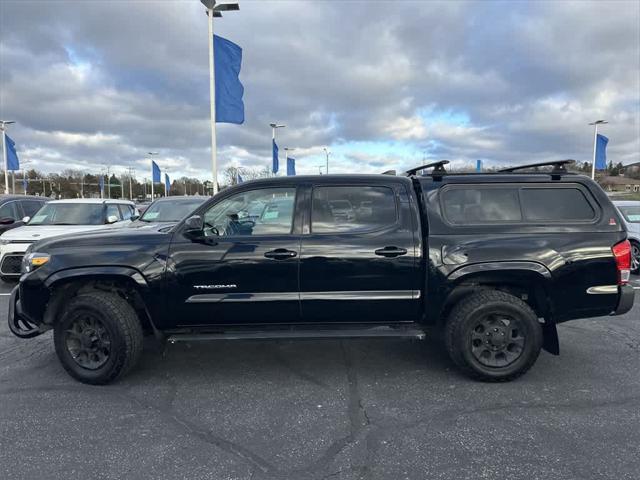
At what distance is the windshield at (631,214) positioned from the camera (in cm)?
968

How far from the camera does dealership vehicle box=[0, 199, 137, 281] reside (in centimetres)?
752

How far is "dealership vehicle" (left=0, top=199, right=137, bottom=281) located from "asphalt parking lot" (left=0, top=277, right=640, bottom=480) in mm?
3648

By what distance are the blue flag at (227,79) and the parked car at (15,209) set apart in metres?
5.25

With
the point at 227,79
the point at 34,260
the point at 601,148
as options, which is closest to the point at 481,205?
the point at 34,260

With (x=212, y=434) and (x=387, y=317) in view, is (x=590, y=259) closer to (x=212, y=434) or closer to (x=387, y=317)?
(x=387, y=317)

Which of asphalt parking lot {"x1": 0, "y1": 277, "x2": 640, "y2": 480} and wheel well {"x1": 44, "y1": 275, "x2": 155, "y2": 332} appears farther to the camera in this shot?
wheel well {"x1": 44, "y1": 275, "x2": 155, "y2": 332}

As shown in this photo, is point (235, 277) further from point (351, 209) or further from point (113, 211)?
point (113, 211)

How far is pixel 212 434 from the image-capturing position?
309 cm

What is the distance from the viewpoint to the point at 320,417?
331 cm

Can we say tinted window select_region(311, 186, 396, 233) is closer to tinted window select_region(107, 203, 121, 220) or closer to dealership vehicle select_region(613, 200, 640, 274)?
tinted window select_region(107, 203, 121, 220)

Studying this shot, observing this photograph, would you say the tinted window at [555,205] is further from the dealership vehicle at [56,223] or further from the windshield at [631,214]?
the windshield at [631,214]

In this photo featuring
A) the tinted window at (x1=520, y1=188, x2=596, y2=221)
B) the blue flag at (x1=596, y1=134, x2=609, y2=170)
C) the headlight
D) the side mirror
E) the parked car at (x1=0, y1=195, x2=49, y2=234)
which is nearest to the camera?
the side mirror

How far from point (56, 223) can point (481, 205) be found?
810cm

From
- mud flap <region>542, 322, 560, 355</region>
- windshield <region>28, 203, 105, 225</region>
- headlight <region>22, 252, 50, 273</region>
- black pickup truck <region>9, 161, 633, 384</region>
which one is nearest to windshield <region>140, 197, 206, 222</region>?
windshield <region>28, 203, 105, 225</region>
